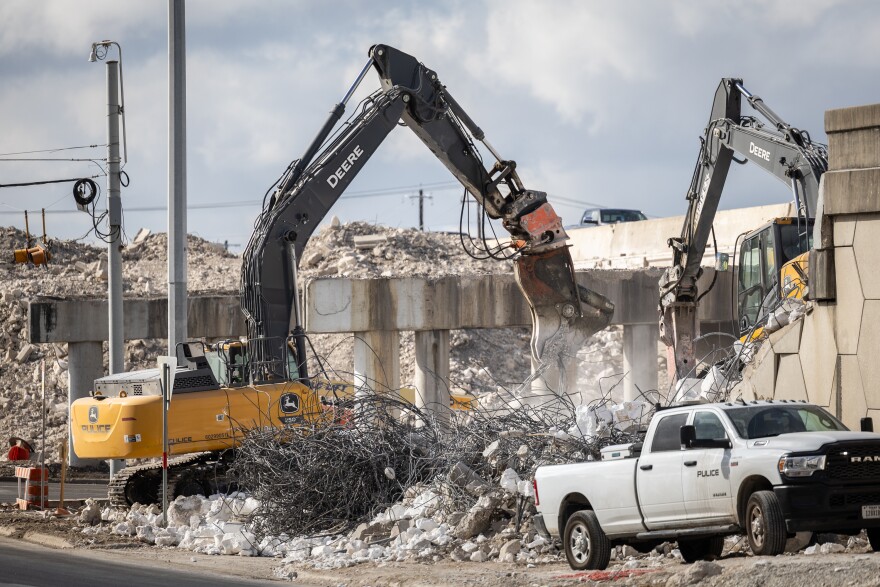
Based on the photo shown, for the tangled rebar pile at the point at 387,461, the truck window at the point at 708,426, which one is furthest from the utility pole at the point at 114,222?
the truck window at the point at 708,426

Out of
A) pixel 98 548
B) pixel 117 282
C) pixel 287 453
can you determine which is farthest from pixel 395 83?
pixel 98 548

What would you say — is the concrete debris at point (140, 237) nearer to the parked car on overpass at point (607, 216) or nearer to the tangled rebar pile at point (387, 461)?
the parked car on overpass at point (607, 216)

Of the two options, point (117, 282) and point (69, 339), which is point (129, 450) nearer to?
point (117, 282)

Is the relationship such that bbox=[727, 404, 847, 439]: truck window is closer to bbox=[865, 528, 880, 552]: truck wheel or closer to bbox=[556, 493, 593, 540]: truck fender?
bbox=[865, 528, 880, 552]: truck wheel

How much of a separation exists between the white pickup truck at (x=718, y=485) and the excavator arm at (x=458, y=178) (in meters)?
8.89

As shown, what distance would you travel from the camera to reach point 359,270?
4891 centimetres

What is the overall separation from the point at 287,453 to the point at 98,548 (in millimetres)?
2833

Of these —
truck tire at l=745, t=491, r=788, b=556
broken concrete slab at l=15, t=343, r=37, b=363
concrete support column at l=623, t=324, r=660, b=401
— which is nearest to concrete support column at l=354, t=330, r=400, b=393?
concrete support column at l=623, t=324, r=660, b=401

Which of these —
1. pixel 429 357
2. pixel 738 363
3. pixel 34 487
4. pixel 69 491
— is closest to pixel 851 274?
pixel 738 363

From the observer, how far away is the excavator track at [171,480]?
21641 millimetres

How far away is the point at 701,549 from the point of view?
13680 mm

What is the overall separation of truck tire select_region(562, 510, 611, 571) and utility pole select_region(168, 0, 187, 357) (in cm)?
1047

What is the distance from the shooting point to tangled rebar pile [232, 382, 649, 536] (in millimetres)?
17219

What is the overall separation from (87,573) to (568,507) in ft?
17.2
